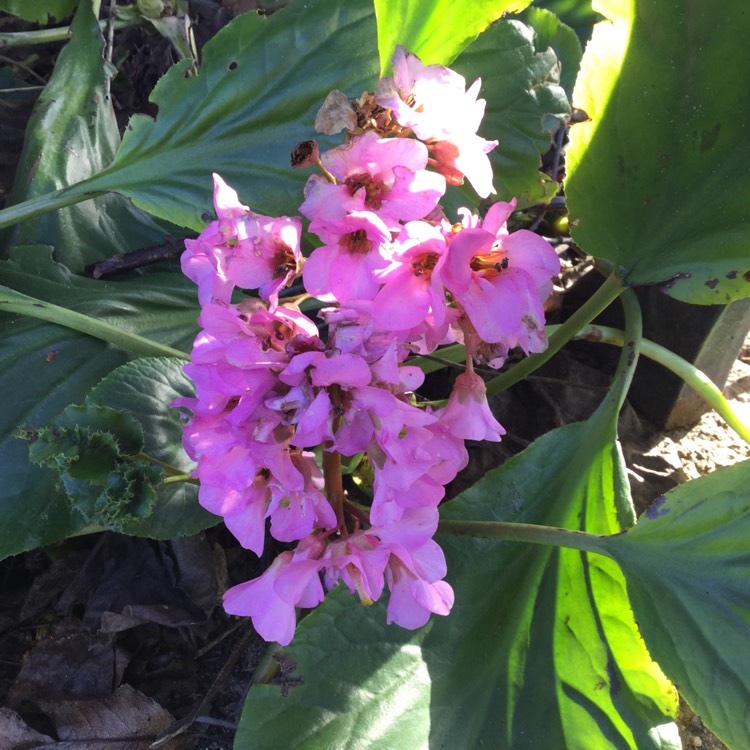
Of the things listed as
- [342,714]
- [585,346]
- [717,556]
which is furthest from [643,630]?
[585,346]

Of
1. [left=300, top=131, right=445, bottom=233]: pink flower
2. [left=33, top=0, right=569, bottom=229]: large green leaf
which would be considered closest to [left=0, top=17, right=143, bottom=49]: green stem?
[left=33, top=0, right=569, bottom=229]: large green leaf

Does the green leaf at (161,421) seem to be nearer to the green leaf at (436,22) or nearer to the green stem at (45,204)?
the green stem at (45,204)

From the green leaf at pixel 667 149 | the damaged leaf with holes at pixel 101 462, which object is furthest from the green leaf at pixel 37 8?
the green leaf at pixel 667 149

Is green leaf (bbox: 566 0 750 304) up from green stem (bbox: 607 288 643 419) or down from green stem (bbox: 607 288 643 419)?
up

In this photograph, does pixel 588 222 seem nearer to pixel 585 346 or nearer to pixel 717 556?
pixel 717 556

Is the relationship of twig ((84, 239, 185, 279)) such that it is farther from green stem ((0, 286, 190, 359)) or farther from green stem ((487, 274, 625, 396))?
green stem ((487, 274, 625, 396))

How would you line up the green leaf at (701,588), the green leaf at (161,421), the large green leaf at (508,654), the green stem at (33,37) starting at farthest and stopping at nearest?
the green stem at (33,37) → the green leaf at (161,421) → the large green leaf at (508,654) → the green leaf at (701,588)
